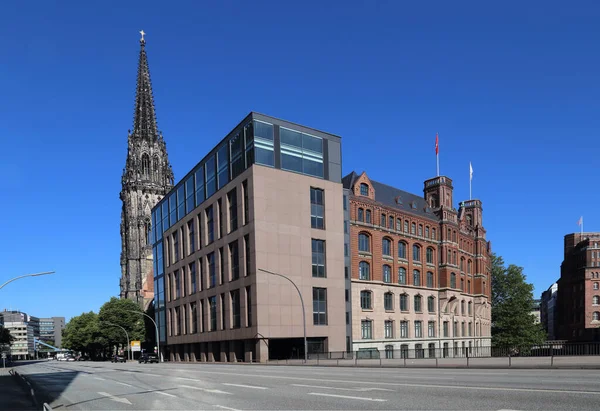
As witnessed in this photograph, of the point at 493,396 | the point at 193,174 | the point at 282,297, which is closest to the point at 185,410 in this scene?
the point at 493,396

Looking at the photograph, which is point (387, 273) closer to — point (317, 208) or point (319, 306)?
point (319, 306)

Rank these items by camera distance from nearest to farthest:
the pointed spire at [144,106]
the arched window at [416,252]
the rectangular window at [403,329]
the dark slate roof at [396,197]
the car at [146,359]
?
the dark slate roof at [396,197] < the rectangular window at [403,329] < the arched window at [416,252] < the car at [146,359] < the pointed spire at [144,106]

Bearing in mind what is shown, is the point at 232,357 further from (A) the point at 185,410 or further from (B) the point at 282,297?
(A) the point at 185,410

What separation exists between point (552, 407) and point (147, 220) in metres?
Answer: 144

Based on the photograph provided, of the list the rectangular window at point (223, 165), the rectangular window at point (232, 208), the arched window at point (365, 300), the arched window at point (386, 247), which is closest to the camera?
the rectangular window at point (232, 208)

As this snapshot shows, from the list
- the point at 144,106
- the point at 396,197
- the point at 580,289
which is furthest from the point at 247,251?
the point at 144,106

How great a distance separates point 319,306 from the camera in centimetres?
5131

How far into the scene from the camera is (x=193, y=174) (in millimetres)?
65750

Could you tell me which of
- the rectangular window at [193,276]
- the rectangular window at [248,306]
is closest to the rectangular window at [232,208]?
the rectangular window at [248,306]

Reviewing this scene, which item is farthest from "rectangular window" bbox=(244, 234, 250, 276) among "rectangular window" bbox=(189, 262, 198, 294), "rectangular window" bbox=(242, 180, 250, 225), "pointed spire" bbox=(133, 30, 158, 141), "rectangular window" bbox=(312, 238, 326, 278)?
"pointed spire" bbox=(133, 30, 158, 141)

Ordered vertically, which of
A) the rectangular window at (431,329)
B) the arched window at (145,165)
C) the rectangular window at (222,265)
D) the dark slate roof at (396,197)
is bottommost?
the rectangular window at (431,329)

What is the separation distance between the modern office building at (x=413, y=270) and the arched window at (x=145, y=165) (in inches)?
3893

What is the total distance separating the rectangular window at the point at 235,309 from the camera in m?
51.5

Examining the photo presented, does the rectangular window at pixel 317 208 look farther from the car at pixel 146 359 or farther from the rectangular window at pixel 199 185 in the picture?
the car at pixel 146 359
